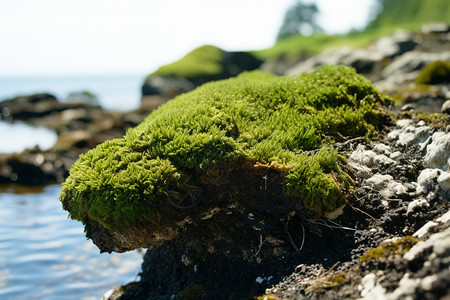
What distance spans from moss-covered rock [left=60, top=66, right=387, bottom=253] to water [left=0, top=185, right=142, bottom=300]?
3954 millimetres

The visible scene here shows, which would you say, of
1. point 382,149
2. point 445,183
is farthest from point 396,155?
point 445,183

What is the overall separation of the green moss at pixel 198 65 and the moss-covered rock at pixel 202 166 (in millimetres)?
41156

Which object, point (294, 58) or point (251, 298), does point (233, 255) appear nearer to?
point (251, 298)

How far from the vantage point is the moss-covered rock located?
5.36 metres

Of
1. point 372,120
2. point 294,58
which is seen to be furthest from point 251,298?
point 294,58

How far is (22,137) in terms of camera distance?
31.0 metres

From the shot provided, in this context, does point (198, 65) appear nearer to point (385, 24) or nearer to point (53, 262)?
point (385, 24)

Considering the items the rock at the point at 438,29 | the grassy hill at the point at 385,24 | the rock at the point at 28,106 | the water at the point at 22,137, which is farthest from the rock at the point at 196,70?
the rock at the point at 438,29

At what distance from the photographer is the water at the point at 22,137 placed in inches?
1048

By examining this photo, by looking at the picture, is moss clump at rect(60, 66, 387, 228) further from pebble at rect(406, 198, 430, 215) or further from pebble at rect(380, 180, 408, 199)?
pebble at rect(406, 198, 430, 215)

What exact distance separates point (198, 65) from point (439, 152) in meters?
45.8

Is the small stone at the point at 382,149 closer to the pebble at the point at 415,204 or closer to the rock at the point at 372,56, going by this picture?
the pebble at the point at 415,204

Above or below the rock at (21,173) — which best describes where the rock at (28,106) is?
above

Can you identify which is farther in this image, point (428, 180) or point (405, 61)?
point (405, 61)
